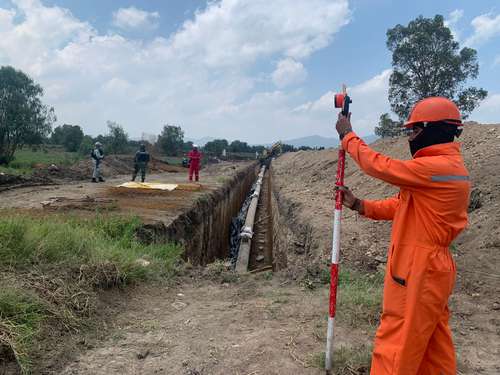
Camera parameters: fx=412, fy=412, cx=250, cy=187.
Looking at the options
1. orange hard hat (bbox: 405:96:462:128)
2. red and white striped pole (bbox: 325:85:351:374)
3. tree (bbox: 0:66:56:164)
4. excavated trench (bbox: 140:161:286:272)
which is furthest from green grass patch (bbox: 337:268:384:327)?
tree (bbox: 0:66:56:164)

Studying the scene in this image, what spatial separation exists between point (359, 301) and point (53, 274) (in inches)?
123

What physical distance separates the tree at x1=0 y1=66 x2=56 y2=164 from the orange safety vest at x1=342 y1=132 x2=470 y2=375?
1043 inches

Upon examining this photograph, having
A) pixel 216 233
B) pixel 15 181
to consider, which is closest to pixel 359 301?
pixel 216 233

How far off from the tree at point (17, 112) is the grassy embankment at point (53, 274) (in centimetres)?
2276

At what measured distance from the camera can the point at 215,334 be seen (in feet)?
12.3

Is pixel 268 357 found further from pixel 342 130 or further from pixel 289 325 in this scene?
pixel 342 130

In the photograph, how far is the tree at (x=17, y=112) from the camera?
82.2 ft

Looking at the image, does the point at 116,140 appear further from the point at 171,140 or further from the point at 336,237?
the point at 336,237

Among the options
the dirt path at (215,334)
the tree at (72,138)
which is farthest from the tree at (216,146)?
the dirt path at (215,334)

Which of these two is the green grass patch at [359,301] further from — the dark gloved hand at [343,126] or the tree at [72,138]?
the tree at [72,138]

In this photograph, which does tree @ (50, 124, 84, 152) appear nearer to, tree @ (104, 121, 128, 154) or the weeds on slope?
tree @ (104, 121, 128, 154)

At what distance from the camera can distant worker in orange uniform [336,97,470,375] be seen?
2.20 m

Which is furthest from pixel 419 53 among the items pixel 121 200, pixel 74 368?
pixel 74 368

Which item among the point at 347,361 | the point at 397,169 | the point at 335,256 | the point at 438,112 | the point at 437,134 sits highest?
the point at 438,112
